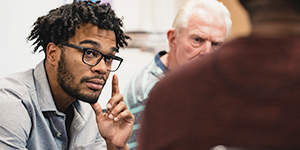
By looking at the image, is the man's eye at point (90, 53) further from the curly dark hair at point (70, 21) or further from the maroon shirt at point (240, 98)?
the maroon shirt at point (240, 98)

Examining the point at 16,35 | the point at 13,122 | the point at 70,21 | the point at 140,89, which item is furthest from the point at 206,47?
the point at 16,35

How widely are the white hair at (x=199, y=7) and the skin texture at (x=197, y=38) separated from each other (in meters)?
0.02

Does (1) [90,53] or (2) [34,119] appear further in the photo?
(1) [90,53]

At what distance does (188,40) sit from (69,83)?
720 mm

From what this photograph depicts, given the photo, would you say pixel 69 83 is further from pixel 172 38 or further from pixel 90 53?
pixel 172 38

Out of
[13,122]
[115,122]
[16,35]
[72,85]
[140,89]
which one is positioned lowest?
[13,122]

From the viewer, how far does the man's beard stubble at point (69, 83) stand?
152 centimetres

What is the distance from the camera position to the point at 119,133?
1534 millimetres

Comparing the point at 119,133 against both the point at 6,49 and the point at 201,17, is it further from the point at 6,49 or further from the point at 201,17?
the point at 6,49

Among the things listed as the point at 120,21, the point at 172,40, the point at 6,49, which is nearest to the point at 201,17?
the point at 172,40

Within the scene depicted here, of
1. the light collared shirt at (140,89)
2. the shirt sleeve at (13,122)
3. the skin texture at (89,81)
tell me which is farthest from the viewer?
the light collared shirt at (140,89)

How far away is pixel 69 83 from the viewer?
5.07 feet

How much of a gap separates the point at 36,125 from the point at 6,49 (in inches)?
37.0

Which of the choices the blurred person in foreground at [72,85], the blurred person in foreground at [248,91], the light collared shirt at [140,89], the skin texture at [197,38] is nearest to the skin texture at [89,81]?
the blurred person in foreground at [72,85]
